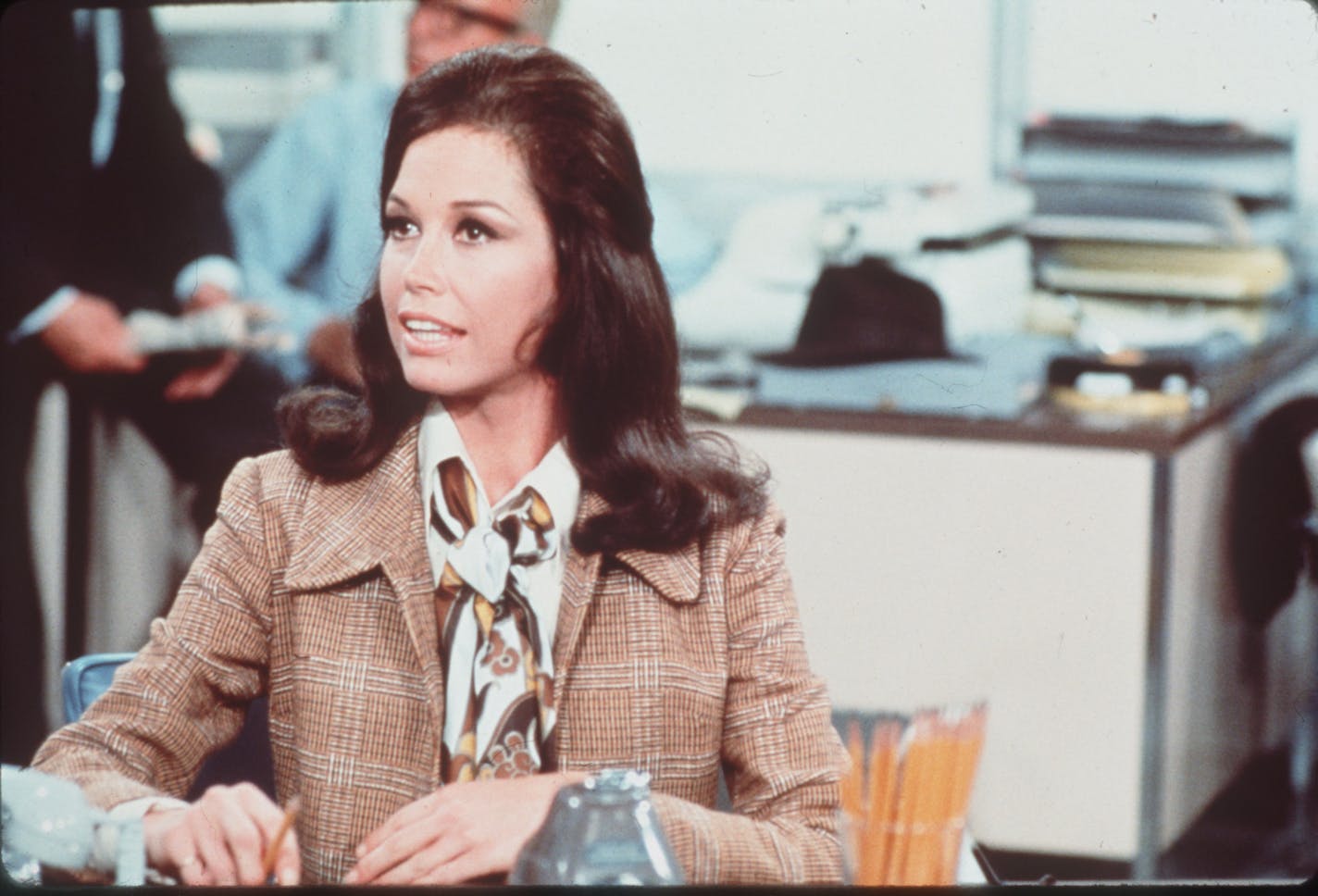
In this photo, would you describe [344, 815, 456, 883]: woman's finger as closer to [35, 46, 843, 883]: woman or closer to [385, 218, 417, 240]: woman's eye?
[35, 46, 843, 883]: woman

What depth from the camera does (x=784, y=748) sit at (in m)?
1.48

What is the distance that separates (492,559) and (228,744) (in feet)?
0.98

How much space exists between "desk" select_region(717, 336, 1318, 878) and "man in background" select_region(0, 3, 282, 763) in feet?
3.30

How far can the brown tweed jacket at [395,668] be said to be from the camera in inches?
57.9

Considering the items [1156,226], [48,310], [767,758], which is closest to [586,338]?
[767,758]

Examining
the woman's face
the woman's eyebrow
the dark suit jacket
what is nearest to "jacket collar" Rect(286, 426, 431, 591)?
the woman's face

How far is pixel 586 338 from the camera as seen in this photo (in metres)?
1.52

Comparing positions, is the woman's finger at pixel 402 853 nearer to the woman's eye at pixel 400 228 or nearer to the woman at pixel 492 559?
the woman at pixel 492 559

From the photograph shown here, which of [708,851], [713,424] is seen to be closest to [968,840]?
[708,851]

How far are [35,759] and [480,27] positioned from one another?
102 centimetres

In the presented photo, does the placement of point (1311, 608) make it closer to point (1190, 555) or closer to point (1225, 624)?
point (1225, 624)

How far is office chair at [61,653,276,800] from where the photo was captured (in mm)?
1552

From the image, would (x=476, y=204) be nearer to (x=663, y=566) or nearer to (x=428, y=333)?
(x=428, y=333)

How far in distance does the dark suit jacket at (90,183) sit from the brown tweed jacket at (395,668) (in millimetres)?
1680
